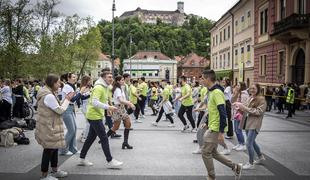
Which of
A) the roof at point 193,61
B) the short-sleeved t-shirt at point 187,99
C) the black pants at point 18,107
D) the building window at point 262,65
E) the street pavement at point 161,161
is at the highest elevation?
the roof at point 193,61

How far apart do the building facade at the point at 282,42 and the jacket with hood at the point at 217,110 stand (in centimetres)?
1952

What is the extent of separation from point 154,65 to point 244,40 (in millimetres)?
74168

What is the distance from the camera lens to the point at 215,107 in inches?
252

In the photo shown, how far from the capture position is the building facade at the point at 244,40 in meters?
37.9

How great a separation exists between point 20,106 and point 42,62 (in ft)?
86.7

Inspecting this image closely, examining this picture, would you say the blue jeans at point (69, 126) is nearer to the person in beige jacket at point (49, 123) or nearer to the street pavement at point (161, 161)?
the street pavement at point (161, 161)

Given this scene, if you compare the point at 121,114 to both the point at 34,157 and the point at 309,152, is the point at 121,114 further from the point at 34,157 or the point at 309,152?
the point at 309,152

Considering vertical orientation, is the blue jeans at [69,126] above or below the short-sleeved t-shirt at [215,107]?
below

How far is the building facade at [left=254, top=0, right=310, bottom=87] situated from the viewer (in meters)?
24.6

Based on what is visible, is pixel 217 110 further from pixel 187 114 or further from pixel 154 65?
pixel 154 65

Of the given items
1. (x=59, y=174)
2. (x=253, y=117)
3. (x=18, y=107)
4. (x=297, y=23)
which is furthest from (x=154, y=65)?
(x=59, y=174)

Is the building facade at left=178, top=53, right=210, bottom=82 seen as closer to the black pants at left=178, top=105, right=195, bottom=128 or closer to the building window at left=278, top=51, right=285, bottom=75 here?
the building window at left=278, top=51, right=285, bottom=75

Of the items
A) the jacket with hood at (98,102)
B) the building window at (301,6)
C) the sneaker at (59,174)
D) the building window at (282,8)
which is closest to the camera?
the sneaker at (59,174)

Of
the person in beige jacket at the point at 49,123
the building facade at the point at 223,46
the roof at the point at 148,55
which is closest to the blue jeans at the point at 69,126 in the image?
the person in beige jacket at the point at 49,123
